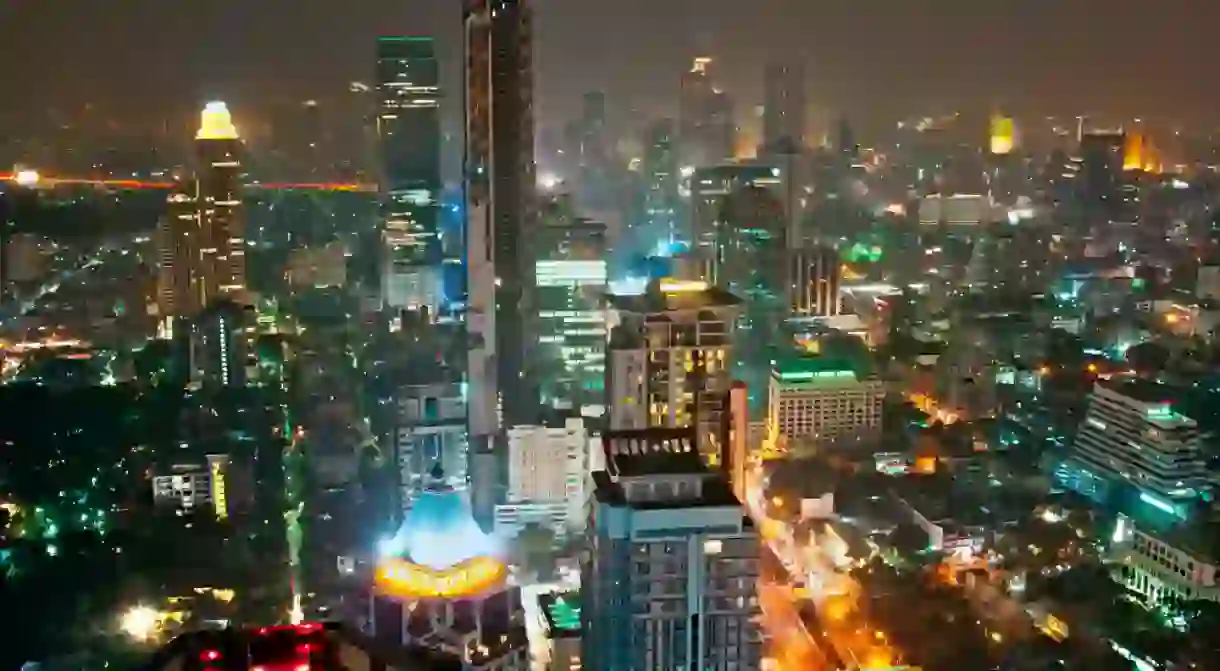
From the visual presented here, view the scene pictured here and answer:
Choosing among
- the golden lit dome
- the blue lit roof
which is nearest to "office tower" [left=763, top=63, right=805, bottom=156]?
the golden lit dome

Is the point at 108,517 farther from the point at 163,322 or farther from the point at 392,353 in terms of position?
the point at 392,353

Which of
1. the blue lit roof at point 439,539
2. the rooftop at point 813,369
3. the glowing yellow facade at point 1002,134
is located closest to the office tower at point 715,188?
the rooftop at point 813,369

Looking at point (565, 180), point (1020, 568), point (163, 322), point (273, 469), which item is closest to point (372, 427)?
point (273, 469)

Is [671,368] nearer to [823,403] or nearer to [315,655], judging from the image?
[823,403]

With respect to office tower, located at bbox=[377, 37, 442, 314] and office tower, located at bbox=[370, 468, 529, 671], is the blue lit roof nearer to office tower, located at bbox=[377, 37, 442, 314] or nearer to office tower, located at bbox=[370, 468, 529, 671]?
office tower, located at bbox=[370, 468, 529, 671]

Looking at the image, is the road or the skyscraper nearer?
the road

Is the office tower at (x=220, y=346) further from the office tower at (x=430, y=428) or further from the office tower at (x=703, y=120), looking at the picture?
the office tower at (x=703, y=120)

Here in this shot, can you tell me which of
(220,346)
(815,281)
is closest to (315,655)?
(220,346)
